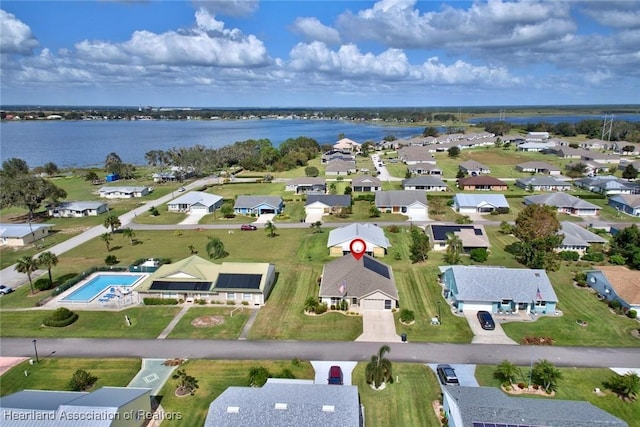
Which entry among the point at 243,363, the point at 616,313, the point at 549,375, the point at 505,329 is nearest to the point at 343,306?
the point at 243,363

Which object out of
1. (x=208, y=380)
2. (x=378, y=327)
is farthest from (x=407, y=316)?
(x=208, y=380)

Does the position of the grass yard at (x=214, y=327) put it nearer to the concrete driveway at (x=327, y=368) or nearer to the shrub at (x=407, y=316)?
the concrete driveway at (x=327, y=368)

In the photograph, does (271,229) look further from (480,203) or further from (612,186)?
(612,186)

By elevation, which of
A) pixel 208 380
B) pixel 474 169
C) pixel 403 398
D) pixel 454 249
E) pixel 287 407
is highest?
pixel 287 407

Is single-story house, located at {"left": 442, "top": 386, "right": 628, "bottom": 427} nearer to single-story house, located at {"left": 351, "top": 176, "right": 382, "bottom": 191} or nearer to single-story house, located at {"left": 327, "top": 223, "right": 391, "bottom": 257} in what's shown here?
single-story house, located at {"left": 327, "top": 223, "right": 391, "bottom": 257}

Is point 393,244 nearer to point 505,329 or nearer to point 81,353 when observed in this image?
point 505,329

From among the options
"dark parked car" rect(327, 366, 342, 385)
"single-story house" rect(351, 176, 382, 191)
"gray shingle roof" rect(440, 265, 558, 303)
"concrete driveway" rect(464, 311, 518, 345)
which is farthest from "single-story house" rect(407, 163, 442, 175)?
"dark parked car" rect(327, 366, 342, 385)
